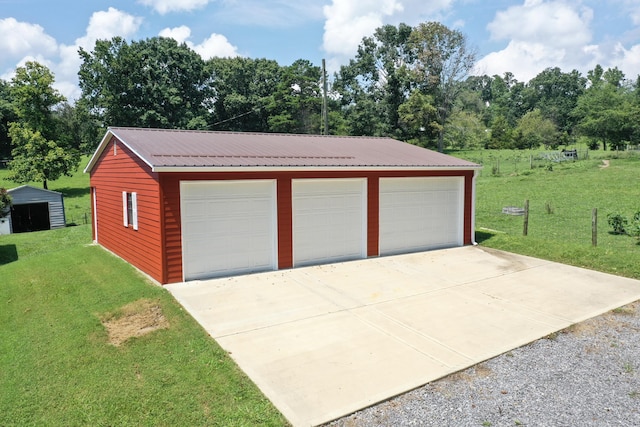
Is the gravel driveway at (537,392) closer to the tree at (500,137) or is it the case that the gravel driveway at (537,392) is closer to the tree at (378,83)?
the tree at (378,83)

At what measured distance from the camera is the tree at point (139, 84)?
3600 centimetres

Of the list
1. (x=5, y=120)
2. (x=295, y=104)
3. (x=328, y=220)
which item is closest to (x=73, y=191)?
(x=5, y=120)

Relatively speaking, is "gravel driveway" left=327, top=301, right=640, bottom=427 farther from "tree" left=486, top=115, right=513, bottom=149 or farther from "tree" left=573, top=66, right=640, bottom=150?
"tree" left=486, top=115, right=513, bottom=149

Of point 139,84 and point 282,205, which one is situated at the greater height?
point 139,84

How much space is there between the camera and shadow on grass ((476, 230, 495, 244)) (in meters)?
12.7

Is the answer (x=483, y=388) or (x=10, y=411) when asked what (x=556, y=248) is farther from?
(x=10, y=411)

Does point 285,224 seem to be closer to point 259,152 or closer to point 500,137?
point 259,152

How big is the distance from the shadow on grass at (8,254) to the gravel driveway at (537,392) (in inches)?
525

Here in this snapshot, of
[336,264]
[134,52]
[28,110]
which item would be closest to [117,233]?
[336,264]

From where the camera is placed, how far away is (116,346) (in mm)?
5602

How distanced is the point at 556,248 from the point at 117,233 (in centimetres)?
1146

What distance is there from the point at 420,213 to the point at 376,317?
5687 mm

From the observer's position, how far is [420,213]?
11.7m

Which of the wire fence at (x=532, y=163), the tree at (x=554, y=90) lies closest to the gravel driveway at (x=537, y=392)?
the wire fence at (x=532, y=163)
